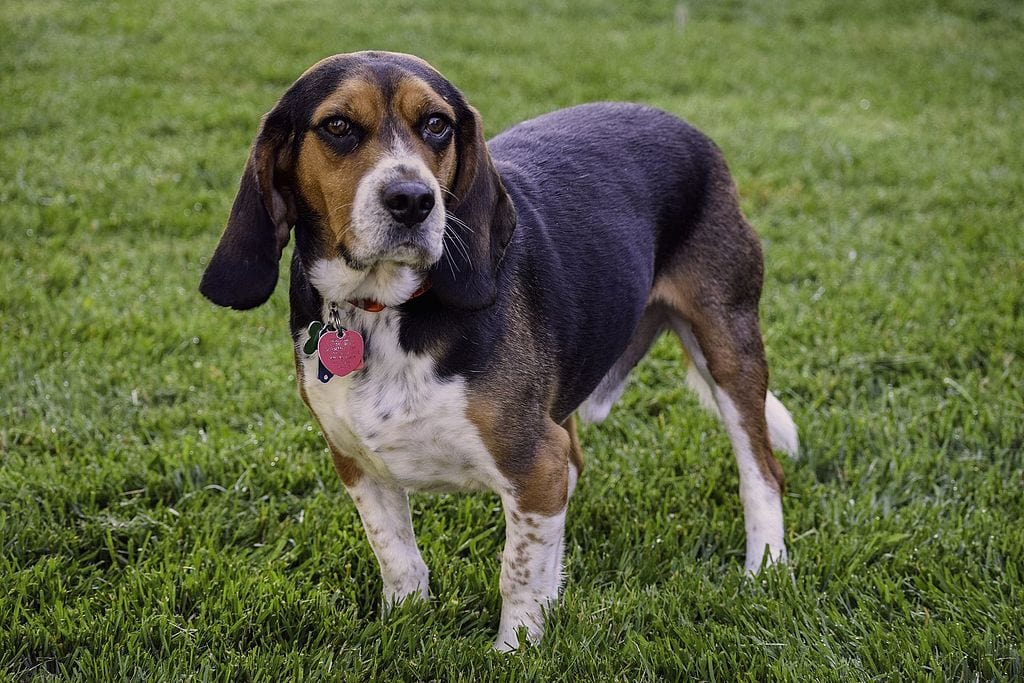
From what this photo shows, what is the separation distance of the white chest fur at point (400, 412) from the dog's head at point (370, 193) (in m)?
0.15

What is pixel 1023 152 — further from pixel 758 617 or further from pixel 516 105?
pixel 758 617

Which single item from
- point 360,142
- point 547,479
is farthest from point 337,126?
point 547,479

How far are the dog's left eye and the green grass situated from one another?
1.46 metres

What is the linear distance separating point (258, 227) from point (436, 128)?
1.79ft

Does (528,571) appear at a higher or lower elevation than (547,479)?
lower

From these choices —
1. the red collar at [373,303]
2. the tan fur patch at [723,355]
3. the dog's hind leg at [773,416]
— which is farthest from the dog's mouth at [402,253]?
the dog's hind leg at [773,416]

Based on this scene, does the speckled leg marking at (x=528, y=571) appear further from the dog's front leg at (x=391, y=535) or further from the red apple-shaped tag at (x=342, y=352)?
the red apple-shaped tag at (x=342, y=352)

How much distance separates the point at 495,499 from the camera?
13.3 feet

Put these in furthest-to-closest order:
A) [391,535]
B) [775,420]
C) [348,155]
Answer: [775,420]
[391,535]
[348,155]

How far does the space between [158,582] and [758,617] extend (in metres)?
1.91

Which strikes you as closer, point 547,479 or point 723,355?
point 547,479

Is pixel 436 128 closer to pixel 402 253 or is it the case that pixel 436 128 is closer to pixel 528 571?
pixel 402 253

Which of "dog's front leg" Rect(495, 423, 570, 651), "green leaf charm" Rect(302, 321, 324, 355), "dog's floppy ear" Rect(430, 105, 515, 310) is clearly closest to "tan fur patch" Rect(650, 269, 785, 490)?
"dog's front leg" Rect(495, 423, 570, 651)

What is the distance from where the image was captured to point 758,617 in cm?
339
